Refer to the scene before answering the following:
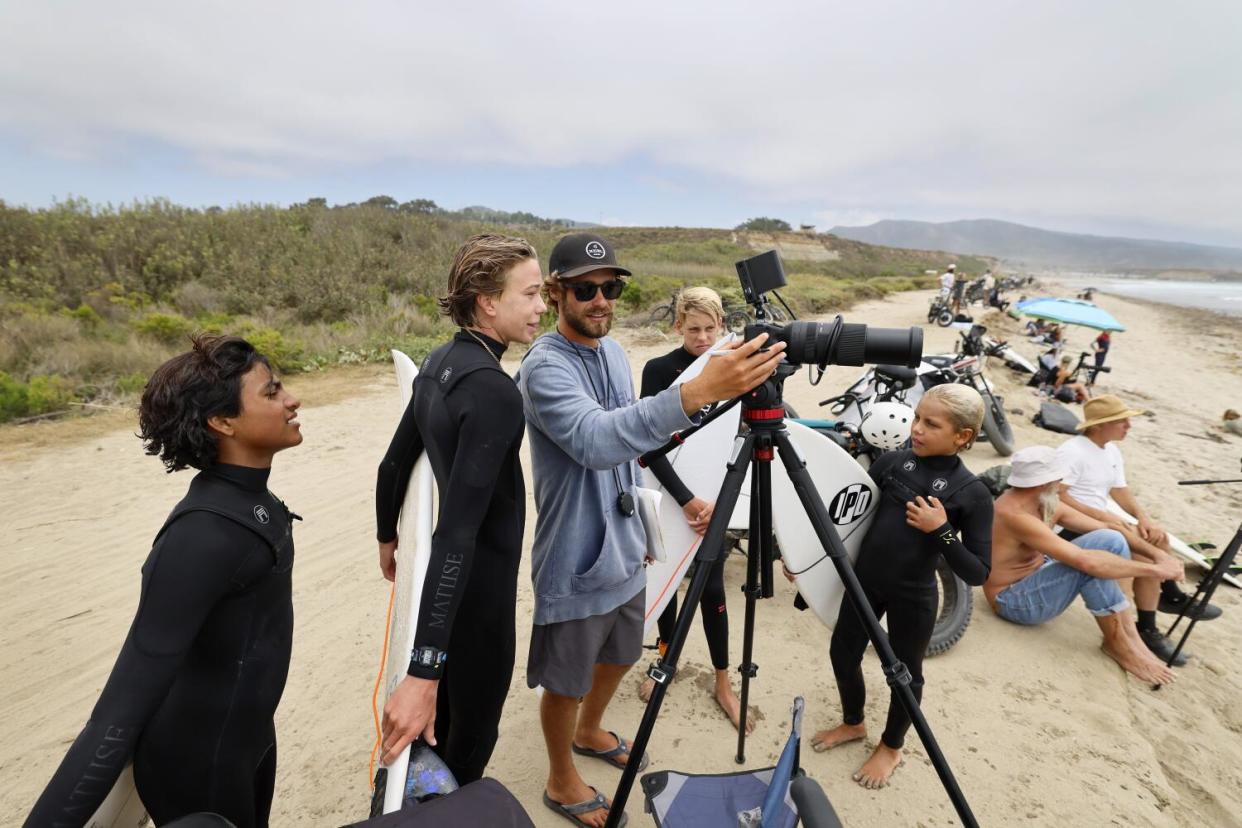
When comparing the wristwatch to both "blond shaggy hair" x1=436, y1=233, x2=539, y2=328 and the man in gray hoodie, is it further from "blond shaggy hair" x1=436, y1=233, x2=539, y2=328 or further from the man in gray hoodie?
"blond shaggy hair" x1=436, y1=233, x2=539, y2=328

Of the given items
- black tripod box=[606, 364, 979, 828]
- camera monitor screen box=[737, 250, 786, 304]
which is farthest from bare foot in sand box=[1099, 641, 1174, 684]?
camera monitor screen box=[737, 250, 786, 304]

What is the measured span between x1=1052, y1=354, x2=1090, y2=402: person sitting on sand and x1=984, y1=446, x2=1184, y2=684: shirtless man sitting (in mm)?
7016

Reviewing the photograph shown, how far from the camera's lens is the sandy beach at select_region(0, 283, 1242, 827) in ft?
7.68

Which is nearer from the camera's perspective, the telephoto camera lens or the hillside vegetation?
the telephoto camera lens

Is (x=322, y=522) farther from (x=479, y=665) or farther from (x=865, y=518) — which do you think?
(x=865, y=518)

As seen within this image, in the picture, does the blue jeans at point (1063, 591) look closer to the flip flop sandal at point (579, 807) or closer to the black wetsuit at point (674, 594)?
the black wetsuit at point (674, 594)

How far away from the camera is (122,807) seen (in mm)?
1166

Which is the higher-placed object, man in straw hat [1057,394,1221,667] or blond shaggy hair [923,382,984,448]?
blond shaggy hair [923,382,984,448]

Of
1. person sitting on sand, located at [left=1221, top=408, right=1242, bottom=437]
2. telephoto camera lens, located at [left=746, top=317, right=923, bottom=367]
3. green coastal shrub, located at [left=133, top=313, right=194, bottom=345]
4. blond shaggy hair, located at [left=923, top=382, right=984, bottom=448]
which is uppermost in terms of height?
telephoto camera lens, located at [left=746, top=317, right=923, bottom=367]

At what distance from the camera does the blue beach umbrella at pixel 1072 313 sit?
25.9ft

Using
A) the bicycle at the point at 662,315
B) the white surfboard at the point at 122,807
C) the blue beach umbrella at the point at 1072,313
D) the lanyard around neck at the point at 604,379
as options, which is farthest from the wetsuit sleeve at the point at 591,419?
the bicycle at the point at 662,315

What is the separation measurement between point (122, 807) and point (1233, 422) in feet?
45.0

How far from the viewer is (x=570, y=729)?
2.01 meters

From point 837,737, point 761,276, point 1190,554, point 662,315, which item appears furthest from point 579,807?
point 662,315
